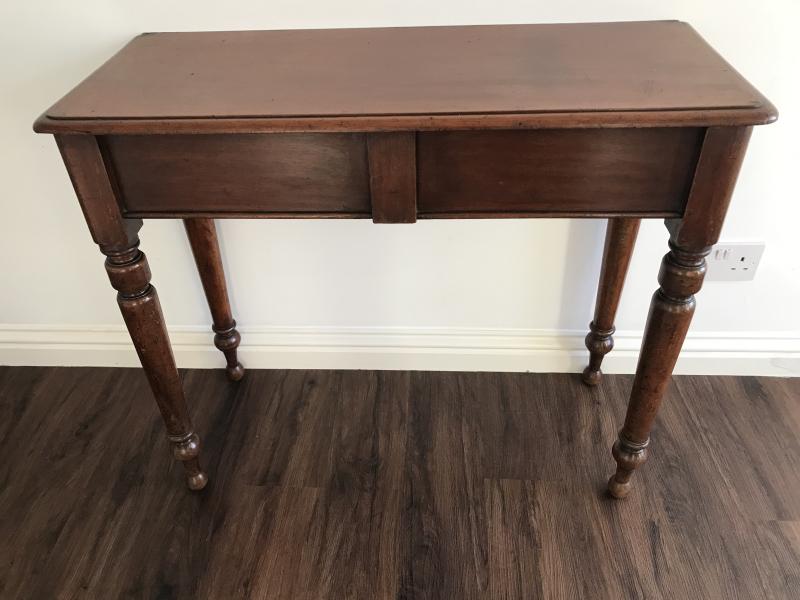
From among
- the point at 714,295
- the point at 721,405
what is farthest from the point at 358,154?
the point at 721,405

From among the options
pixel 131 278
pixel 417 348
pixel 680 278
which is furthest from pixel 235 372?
pixel 680 278

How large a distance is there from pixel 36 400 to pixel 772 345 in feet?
5.76

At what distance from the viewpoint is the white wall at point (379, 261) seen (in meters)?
1.19

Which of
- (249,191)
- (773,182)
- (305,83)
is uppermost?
(305,83)

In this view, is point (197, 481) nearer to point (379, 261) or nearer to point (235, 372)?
point (235, 372)

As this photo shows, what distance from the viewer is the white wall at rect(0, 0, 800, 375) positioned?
1.19m

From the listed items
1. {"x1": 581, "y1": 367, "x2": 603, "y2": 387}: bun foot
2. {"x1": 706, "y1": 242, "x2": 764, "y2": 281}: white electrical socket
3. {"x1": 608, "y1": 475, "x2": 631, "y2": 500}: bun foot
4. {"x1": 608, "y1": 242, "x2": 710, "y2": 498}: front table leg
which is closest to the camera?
{"x1": 608, "y1": 242, "x2": 710, "y2": 498}: front table leg

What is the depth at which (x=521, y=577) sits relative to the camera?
1.19 meters

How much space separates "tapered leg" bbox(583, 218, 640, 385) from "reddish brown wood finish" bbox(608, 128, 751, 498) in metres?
0.29

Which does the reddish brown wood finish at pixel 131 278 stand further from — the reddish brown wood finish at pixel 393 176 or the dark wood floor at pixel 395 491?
the reddish brown wood finish at pixel 393 176

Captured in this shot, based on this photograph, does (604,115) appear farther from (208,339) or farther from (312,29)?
(208,339)

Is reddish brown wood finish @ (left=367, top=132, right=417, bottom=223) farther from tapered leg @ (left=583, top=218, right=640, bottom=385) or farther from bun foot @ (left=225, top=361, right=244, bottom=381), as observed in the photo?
bun foot @ (left=225, top=361, right=244, bottom=381)

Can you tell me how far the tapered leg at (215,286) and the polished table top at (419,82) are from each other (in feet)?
1.23

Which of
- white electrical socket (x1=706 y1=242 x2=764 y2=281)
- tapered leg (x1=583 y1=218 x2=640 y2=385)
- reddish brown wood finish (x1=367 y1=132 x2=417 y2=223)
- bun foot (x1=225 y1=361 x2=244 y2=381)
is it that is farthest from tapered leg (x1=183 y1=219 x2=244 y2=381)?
white electrical socket (x1=706 y1=242 x2=764 y2=281)
